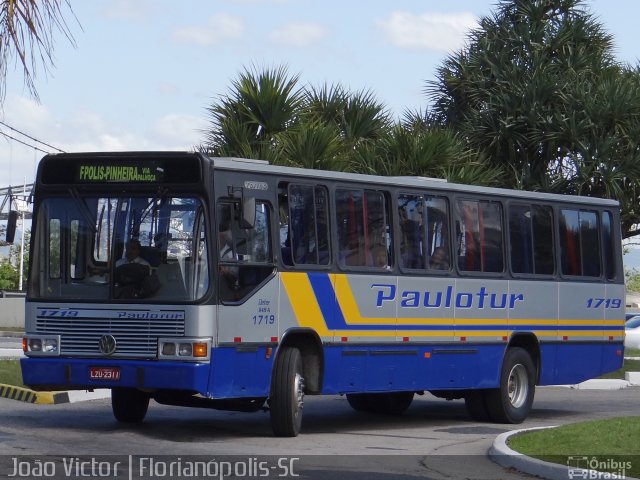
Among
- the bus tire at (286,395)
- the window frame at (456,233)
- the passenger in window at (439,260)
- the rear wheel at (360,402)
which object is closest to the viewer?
the bus tire at (286,395)

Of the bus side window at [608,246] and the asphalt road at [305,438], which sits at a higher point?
the bus side window at [608,246]

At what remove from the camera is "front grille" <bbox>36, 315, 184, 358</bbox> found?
45.6ft

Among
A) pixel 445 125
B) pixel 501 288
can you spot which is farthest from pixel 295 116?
pixel 501 288

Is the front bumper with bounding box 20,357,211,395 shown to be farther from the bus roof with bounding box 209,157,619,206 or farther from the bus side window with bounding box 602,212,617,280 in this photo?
the bus side window with bounding box 602,212,617,280

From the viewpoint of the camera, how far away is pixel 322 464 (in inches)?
480

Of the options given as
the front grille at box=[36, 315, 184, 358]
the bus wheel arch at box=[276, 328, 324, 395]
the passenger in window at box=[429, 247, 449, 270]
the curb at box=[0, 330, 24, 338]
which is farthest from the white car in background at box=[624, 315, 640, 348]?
the front grille at box=[36, 315, 184, 358]

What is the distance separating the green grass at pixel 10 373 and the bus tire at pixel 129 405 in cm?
450

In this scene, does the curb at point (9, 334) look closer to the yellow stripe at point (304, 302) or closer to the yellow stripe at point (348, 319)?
the yellow stripe at point (348, 319)

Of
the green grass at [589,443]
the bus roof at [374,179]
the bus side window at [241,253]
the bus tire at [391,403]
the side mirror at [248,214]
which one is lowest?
the green grass at [589,443]

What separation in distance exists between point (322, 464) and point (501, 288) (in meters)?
6.35

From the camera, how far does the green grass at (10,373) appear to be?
805 inches

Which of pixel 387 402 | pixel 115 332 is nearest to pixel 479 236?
pixel 387 402

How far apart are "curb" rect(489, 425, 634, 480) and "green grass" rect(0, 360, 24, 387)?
8988 millimetres

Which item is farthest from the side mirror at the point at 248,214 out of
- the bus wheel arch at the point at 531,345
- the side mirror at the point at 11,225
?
the bus wheel arch at the point at 531,345
